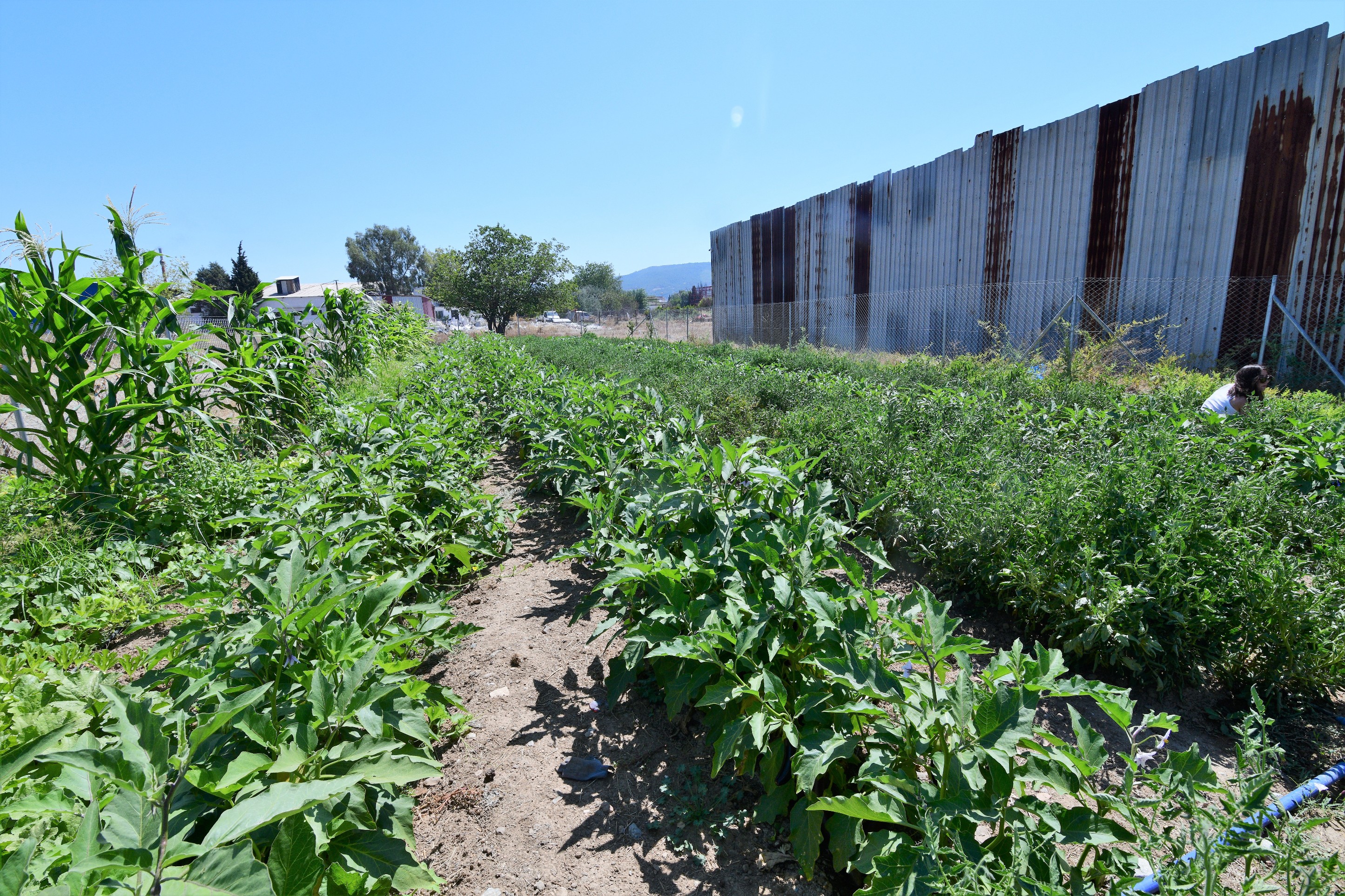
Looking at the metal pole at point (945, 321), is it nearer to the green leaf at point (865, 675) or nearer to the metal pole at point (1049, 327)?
the metal pole at point (1049, 327)

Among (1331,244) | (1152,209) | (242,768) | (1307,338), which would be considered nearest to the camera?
(242,768)

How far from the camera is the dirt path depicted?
199 cm

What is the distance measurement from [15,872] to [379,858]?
2.38ft

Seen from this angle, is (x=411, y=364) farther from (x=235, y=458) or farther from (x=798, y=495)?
(x=798, y=495)

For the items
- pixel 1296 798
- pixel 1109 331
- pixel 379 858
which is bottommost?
pixel 1296 798

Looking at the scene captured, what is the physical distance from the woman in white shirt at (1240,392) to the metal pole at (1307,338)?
5.36 m

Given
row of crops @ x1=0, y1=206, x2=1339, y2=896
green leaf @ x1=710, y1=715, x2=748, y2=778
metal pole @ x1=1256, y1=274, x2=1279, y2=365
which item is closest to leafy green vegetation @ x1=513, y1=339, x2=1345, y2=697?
row of crops @ x1=0, y1=206, x2=1339, y2=896

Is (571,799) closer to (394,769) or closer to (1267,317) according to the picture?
(394,769)

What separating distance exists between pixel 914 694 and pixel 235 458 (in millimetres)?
5262

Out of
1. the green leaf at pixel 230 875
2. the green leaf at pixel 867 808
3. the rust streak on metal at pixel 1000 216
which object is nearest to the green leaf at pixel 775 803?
the green leaf at pixel 867 808

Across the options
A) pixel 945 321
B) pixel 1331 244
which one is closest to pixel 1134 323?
pixel 1331 244

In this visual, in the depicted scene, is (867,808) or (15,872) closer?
(15,872)

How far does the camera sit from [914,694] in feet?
5.72

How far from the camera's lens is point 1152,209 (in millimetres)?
11273
